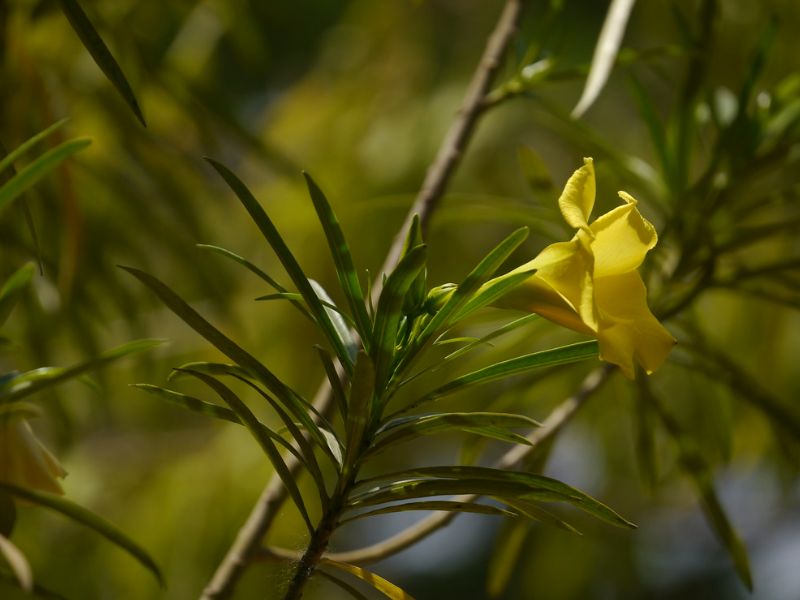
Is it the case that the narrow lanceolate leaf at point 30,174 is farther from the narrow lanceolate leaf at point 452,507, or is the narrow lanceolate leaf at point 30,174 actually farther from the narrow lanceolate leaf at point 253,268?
the narrow lanceolate leaf at point 452,507

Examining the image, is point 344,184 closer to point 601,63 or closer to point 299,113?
point 299,113

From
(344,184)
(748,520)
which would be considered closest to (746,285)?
(344,184)

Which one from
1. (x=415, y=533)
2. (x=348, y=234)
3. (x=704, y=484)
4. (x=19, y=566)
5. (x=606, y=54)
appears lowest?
(x=19, y=566)

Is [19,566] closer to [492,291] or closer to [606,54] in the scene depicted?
[492,291]

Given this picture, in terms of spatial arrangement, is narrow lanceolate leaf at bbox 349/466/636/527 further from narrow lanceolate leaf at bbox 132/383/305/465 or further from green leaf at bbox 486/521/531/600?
green leaf at bbox 486/521/531/600

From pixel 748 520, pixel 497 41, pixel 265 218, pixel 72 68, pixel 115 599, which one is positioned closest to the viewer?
pixel 265 218

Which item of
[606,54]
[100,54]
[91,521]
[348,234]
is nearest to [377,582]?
[91,521]

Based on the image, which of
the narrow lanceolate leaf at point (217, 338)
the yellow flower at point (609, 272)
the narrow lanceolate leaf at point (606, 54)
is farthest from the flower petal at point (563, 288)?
the narrow lanceolate leaf at point (606, 54)
